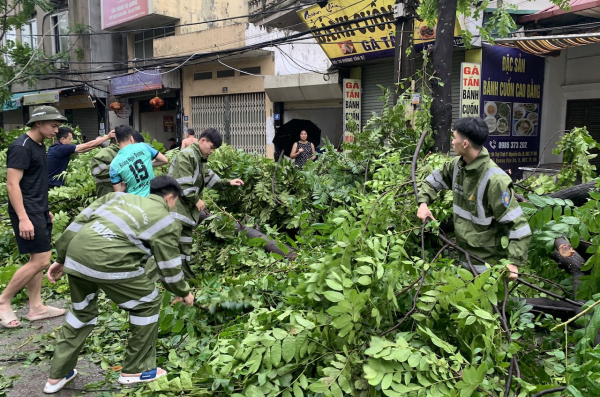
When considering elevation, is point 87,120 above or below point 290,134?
above

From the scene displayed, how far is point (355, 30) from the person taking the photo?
10.7 meters

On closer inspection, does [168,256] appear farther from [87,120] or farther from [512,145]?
[87,120]

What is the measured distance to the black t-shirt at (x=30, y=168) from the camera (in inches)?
155

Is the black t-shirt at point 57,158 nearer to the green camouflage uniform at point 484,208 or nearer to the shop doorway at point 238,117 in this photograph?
the green camouflage uniform at point 484,208

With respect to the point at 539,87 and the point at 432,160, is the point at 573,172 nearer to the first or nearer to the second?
the point at 432,160

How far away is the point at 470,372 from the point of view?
1870 mm

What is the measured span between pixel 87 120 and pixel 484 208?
23815 mm

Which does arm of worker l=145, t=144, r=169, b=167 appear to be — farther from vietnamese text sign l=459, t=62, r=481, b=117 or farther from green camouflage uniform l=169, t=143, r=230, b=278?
vietnamese text sign l=459, t=62, r=481, b=117

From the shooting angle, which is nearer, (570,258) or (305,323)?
(305,323)

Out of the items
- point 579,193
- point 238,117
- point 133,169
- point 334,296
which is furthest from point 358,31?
point 334,296

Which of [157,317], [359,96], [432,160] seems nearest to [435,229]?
[432,160]

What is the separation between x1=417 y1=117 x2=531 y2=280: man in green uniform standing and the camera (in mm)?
2883

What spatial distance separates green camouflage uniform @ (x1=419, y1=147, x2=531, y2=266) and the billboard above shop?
7269mm

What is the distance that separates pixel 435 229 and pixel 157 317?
215 cm
